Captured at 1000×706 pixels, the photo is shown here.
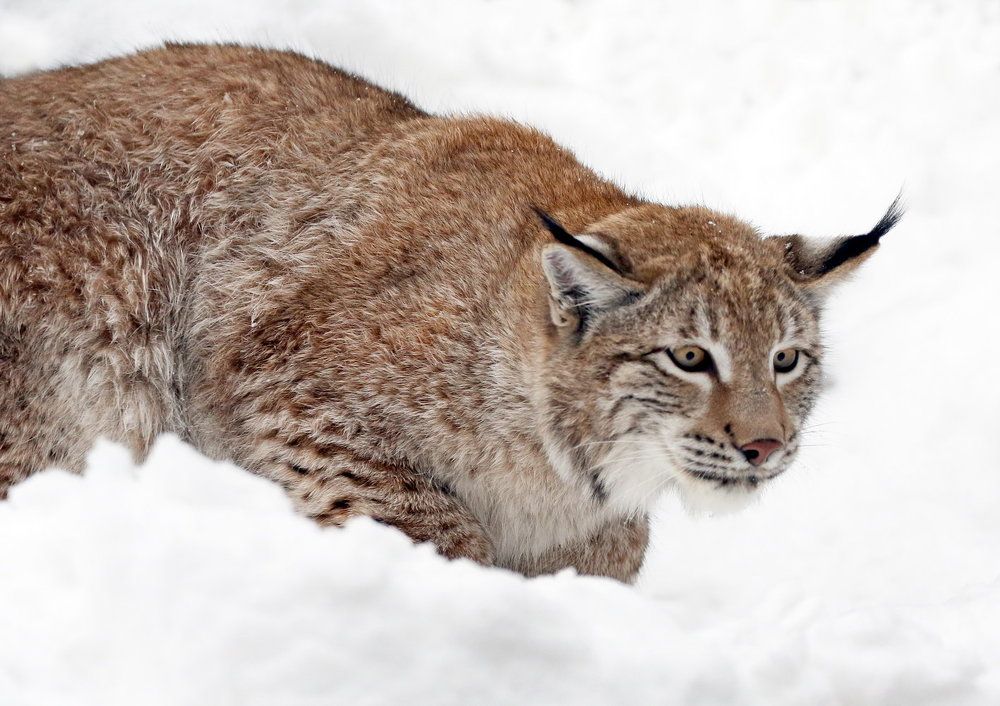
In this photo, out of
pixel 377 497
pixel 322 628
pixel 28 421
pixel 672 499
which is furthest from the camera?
pixel 672 499

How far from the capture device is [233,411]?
187 inches

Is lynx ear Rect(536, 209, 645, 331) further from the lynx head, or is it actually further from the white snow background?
the white snow background

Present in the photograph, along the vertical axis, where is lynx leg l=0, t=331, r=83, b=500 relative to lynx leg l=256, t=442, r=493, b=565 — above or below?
below


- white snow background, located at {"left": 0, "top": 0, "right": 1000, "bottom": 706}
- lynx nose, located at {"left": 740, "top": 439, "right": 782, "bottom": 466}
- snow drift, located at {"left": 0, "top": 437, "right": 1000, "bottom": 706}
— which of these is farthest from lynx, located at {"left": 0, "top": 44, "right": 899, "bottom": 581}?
snow drift, located at {"left": 0, "top": 437, "right": 1000, "bottom": 706}

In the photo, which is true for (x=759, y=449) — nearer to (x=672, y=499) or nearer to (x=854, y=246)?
(x=854, y=246)

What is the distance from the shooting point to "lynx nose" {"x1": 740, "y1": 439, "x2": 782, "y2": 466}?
4016 millimetres

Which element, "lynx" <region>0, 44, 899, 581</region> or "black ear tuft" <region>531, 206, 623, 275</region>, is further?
"lynx" <region>0, 44, 899, 581</region>

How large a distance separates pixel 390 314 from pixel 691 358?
1.12 meters

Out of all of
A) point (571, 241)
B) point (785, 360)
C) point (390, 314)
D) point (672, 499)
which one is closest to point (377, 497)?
point (390, 314)

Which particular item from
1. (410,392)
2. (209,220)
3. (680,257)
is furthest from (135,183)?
(680,257)

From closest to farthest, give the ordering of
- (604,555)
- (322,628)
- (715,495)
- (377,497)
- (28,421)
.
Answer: (322,628)
(715,495)
(377,497)
(28,421)
(604,555)

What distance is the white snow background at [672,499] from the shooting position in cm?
293

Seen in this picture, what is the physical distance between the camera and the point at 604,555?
490 centimetres

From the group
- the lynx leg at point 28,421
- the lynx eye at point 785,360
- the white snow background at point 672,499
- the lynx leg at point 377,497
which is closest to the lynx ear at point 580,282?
the lynx eye at point 785,360
